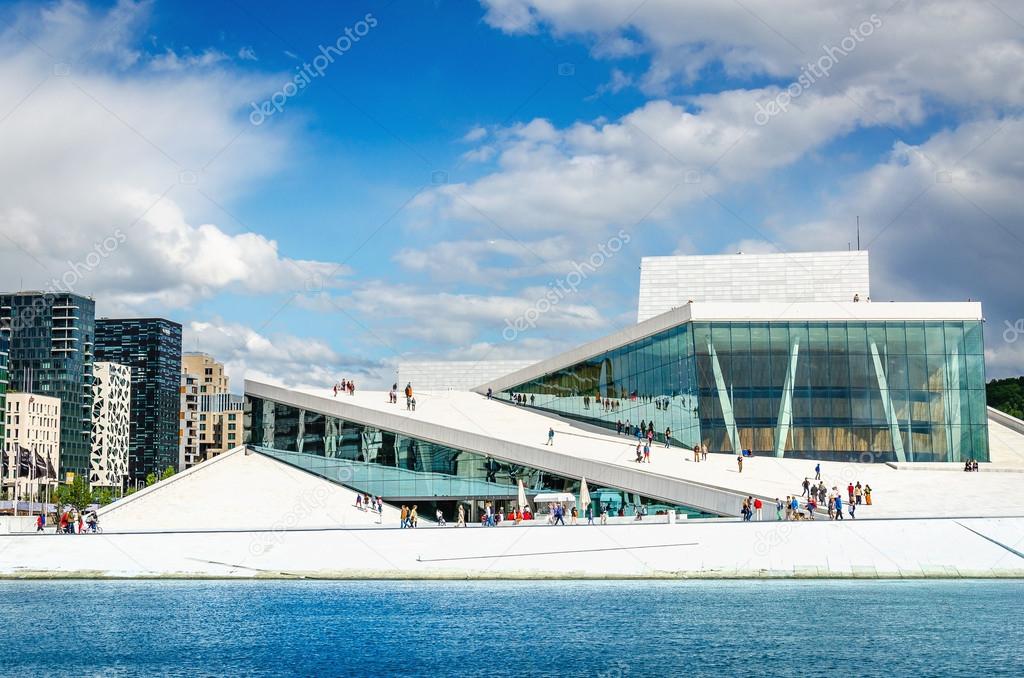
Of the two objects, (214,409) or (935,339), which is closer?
(935,339)

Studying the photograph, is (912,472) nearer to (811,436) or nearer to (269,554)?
(811,436)

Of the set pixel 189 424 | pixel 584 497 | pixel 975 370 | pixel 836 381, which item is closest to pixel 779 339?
pixel 836 381

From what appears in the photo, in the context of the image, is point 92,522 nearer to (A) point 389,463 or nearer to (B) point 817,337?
(A) point 389,463

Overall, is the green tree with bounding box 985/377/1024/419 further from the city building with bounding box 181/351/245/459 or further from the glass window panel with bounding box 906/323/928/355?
the city building with bounding box 181/351/245/459

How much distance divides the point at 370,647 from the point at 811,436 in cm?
2919

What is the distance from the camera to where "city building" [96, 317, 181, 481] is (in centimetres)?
14738

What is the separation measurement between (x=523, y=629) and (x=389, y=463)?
25004mm

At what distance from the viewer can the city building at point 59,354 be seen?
12719 centimetres

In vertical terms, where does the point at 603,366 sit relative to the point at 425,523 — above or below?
above

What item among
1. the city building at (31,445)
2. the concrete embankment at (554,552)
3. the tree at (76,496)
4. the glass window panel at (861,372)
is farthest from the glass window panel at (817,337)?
the city building at (31,445)

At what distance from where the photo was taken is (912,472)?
44938 mm

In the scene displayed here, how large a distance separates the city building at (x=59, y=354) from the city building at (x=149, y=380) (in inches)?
655

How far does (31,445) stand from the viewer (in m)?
114

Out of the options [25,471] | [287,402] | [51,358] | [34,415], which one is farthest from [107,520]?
[51,358]
